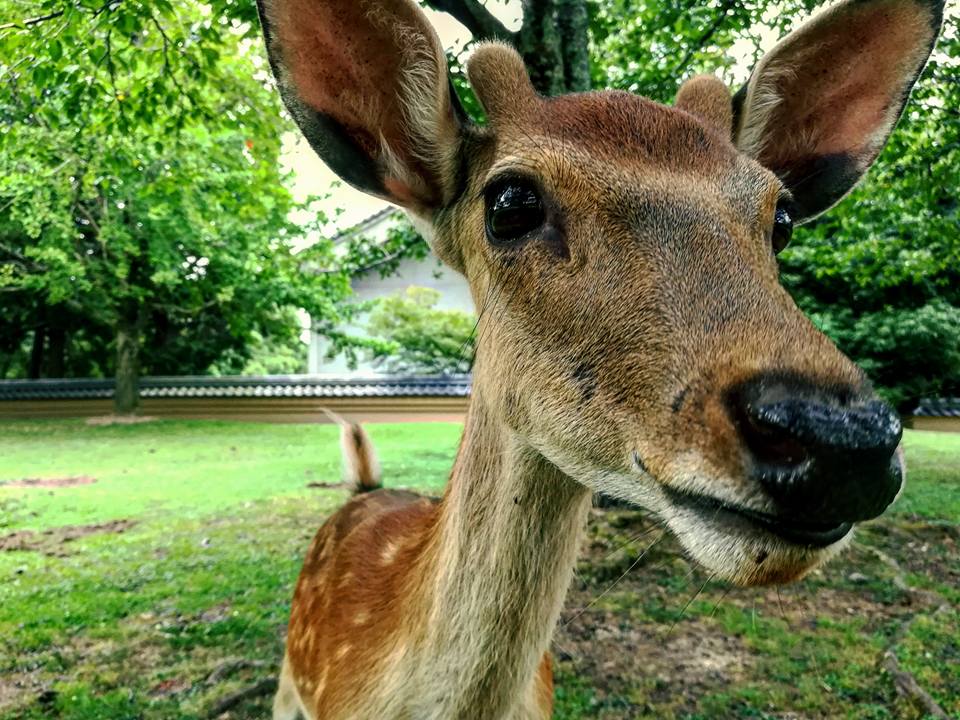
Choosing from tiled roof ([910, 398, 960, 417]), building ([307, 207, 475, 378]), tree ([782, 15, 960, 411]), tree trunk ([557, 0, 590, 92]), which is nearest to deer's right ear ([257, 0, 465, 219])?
tree ([782, 15, 960, 411])

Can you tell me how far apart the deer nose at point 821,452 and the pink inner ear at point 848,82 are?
109 cm

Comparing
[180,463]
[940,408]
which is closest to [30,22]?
[180,463]

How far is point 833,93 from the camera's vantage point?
1729 millimetres

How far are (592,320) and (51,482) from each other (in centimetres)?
782

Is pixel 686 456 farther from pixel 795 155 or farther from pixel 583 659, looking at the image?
pixel 583 659

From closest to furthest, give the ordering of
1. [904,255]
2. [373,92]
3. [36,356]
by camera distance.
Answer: [373,92], [904,255], [36,356]

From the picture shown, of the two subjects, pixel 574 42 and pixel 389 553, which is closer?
pixel 389 553

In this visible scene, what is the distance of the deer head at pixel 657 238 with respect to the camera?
0.92m

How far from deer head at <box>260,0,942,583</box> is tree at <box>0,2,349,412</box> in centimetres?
245

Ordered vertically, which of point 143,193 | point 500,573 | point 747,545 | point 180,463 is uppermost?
point 143,193

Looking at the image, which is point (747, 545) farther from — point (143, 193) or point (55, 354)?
point (55, 354)

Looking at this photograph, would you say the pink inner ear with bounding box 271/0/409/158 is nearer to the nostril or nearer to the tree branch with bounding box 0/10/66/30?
the nostril

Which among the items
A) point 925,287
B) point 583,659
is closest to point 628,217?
point 583,659

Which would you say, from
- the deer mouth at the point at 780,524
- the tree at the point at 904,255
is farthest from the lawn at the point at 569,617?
the tree at the point at 904,255
